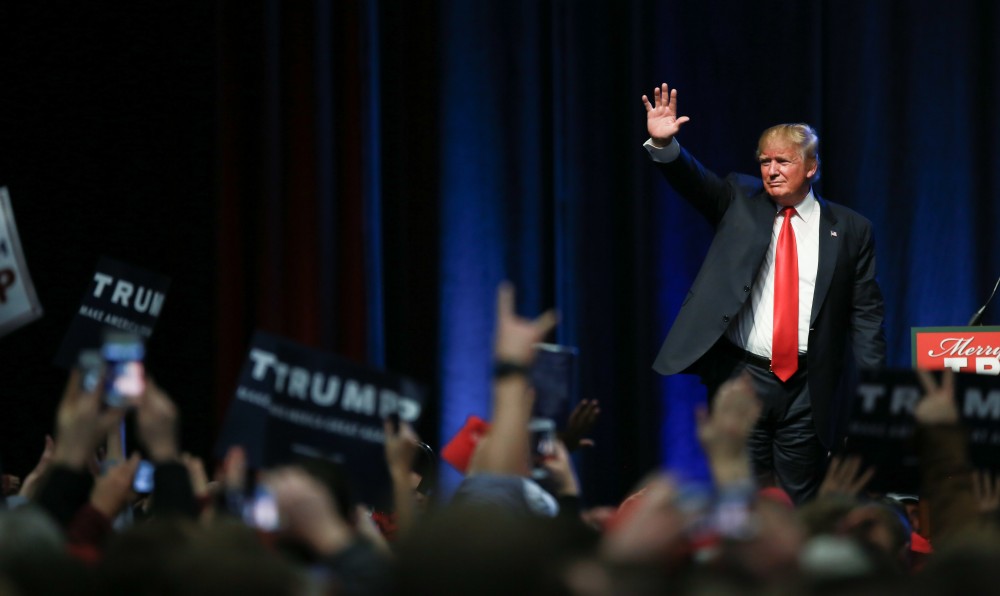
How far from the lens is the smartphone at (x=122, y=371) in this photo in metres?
3.12

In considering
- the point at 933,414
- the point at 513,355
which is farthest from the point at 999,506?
the point at 513,355

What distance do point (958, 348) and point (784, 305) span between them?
68 centimetres

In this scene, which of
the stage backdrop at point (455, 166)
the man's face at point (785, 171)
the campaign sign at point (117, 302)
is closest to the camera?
the campaign sign at point (117, 302)

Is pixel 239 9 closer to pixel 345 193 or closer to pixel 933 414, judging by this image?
pixel 345 193

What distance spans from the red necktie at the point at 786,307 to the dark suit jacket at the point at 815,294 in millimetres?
A: 63

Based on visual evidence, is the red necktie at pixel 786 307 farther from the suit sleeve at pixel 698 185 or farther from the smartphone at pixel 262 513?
the smartphone at pixel 262 513

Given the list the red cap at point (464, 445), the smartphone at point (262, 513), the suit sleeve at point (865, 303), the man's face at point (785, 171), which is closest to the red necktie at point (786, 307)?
the man's face at point (785, 171)

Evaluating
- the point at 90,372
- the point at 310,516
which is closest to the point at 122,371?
the point at 90,372

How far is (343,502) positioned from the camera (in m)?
2.57

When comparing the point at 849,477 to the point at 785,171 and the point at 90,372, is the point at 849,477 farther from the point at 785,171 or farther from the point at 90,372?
the point at 785,171

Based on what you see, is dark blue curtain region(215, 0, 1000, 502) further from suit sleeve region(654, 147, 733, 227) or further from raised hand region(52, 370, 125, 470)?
raised hand region(52, 370, 125, 470)

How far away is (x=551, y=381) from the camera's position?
330cm

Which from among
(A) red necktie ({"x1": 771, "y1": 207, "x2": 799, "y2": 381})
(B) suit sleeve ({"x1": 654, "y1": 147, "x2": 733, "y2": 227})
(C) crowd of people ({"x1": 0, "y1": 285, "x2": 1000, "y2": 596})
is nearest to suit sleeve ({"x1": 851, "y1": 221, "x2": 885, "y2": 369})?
(A) red necktie ({"x1": 771, "y1": 207, "x2": 799, "y2": 381})

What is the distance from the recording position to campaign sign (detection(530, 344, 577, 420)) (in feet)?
10.7
